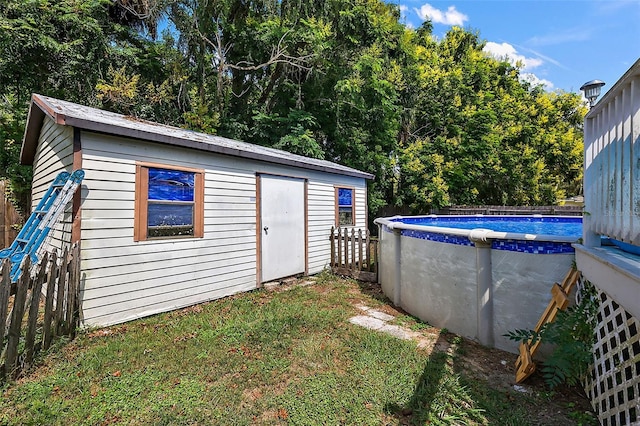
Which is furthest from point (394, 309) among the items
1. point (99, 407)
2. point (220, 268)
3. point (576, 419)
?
point (99, 407)

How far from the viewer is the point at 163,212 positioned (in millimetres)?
4809

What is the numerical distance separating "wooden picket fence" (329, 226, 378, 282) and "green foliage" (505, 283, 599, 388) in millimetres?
4098

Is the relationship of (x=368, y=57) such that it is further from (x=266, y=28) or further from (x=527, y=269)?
(x=527, y=269)

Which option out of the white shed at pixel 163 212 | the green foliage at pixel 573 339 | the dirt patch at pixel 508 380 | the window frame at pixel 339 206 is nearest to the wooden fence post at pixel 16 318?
the white shed at pixel 163 212

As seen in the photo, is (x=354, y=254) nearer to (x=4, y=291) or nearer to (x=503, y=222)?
(x=503, y=222)

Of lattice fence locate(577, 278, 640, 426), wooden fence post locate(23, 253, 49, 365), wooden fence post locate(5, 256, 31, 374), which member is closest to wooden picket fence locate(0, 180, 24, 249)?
wooden fence post locate(23, 253, 49, 365)

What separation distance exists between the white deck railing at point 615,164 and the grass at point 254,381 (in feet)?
5.09

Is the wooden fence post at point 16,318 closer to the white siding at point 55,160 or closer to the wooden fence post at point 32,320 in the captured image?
the wooden fence post at point 32,320

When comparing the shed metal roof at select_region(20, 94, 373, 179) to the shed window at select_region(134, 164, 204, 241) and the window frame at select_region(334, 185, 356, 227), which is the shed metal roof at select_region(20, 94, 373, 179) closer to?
the shed window at select_region(134, 164, 204, 241)

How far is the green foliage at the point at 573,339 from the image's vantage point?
2379mm

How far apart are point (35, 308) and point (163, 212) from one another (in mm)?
2028

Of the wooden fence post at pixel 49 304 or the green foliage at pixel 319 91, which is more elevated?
the green foliage at pixel 319 91

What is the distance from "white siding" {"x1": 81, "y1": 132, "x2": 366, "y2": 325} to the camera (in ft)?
13.4

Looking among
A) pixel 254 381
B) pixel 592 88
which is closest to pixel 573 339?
pixel 254 381
